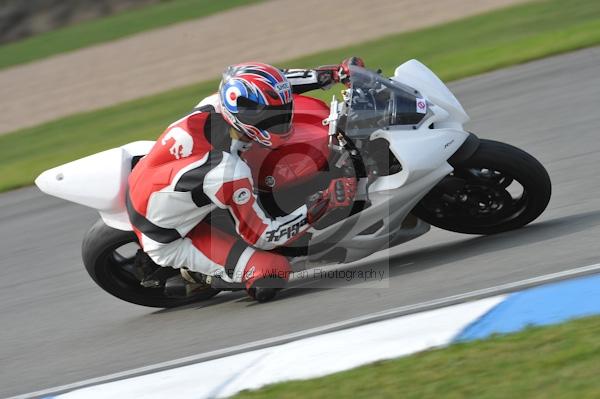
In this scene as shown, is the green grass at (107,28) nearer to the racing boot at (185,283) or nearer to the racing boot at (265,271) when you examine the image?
the racing boot at (185,283)

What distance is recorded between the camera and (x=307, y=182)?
5.41 m

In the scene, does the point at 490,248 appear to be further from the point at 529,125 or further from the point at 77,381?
the point at 529,125

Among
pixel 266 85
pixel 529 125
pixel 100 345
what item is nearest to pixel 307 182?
pixel 266 85

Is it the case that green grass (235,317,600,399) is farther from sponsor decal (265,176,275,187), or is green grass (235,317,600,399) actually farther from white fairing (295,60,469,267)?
sponsor decal (265,176,275,187)

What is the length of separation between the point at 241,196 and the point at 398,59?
7721 mm

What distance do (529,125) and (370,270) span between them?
303 cm

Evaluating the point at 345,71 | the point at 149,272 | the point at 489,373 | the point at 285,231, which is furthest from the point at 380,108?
the point at 489,373

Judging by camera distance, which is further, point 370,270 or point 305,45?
point 305,45

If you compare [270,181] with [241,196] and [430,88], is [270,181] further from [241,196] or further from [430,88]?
[430,88]

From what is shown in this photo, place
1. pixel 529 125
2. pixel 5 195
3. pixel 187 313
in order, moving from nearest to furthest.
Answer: pixel 187 313 < pixel 529 125 < pixel 5 195

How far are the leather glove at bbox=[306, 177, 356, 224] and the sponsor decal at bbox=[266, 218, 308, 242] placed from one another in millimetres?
57

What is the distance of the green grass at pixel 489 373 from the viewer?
3557 mm

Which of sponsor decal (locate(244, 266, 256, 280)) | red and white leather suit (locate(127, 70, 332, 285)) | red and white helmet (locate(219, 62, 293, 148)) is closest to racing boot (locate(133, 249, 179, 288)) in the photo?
red and white leather suit (locate(127, 70, 332, 285))

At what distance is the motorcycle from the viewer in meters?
5.17
